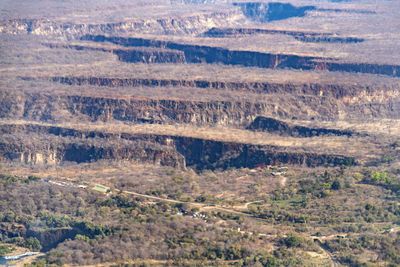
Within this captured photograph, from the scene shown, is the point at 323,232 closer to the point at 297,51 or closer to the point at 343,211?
the point at 343,211

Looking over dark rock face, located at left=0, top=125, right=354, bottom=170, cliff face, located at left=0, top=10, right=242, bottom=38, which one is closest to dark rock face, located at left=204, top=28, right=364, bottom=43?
cliff face, located at left=0, top=10, right=242, bottom=38

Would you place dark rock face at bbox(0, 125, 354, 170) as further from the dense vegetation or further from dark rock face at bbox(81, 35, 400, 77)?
dark rock face at bbox(81, 35, 400, 77)

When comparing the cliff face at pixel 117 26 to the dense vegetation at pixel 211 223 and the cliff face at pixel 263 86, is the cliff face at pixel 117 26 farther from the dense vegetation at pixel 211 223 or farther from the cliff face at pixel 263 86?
the dense vegetation at pixel 211 223

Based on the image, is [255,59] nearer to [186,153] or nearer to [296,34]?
[296,34]

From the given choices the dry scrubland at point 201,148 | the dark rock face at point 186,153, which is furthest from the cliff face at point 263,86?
the dark rock face at point 186,153

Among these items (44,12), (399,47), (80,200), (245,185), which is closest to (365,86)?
(399,47)

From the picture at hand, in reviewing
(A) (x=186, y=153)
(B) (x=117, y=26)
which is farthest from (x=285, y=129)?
(B) (x=117, y=26)
